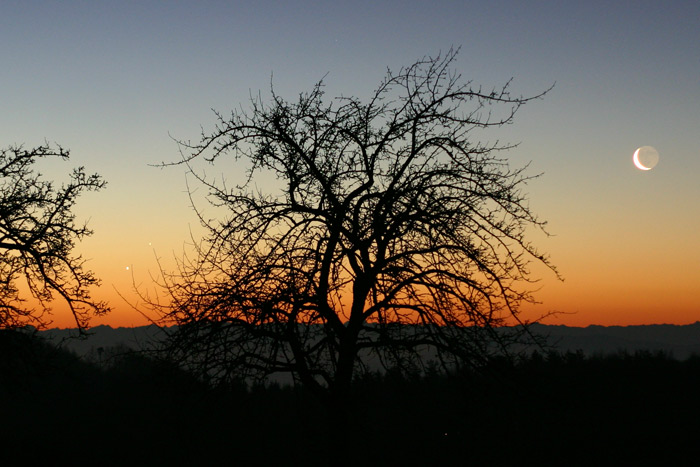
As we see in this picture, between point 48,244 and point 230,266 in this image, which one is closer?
point 230,266

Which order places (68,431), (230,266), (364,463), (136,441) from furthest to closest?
1. (68,431)
2. (136,441)
3. (364,463)
4. (230,266)

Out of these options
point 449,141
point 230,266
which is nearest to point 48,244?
point 230,266

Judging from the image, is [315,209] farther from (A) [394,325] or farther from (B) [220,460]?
(B) [220,460]

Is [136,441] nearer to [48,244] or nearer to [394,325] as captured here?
[48,244]

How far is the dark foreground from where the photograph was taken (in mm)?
14445

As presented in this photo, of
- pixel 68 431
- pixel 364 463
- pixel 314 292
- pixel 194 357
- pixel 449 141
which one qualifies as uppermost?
pixel 449 141

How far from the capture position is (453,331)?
850cm

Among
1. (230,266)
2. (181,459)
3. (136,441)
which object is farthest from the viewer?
(136,441)

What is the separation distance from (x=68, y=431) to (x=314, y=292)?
13.9m

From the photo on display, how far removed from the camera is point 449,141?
9023 millimetres

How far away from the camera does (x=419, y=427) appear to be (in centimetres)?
1677

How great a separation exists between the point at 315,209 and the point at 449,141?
221cm

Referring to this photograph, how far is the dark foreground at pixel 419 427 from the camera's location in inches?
569

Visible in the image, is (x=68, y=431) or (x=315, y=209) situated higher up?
(x=315, y=209)
